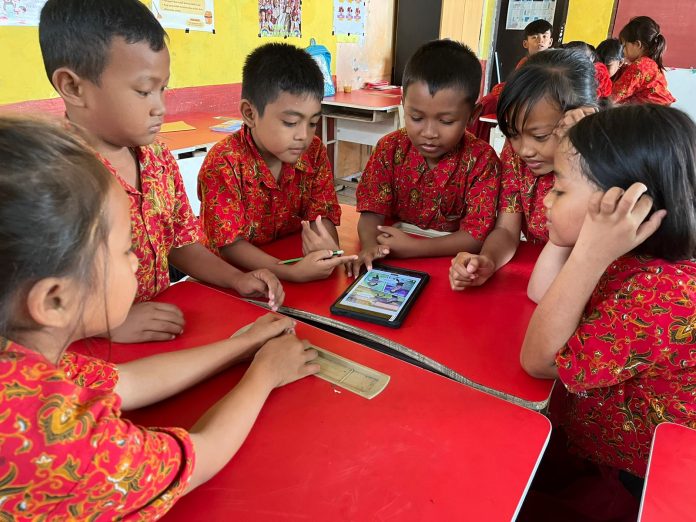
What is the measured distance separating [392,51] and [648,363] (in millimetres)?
4477

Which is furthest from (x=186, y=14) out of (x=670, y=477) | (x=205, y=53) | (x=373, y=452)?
(x=670, y=477)

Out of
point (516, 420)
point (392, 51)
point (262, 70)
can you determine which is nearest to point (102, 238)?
point (516, 420)

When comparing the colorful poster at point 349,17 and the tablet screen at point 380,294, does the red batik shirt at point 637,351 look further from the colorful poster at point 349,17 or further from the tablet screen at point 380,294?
the colorful poster at point 349,17

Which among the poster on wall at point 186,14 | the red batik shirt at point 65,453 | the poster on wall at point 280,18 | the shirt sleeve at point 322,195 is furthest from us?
the poster on wall at point 280,18

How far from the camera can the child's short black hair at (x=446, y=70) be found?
55.7 inches

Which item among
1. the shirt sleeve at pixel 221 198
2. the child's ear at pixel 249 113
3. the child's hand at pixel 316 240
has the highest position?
the child's ear at pixel 249 113

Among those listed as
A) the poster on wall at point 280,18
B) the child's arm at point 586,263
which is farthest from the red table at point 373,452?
the poster on wall at point 280,18

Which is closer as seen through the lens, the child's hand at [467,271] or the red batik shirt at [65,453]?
the red batik shirt at [65,453]

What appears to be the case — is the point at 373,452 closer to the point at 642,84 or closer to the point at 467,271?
the point at 467,271

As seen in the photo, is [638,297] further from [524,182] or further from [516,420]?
[524,182]

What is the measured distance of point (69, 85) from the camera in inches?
39.7

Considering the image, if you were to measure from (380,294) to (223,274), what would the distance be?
0.39 m

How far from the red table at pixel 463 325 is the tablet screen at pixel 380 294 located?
29 millimetres

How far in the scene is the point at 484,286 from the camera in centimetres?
120
